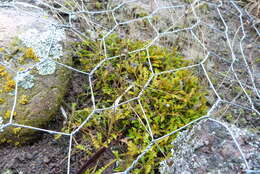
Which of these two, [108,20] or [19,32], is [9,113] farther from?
[108,20]

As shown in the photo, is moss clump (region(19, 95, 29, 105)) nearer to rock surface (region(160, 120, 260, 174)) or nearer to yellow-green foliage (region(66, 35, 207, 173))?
yellow-green foliage (region(66, 35, 207, 173))

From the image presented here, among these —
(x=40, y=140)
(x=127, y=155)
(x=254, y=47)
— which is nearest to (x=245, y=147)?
(x=127, y=155)

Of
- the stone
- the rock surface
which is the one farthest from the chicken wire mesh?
the rock surface

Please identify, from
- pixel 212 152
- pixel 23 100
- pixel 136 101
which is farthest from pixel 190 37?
pixel 23 100

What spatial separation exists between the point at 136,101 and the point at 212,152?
1.15 ft

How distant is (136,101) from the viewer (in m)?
1.00

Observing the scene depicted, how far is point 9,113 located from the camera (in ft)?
2.93

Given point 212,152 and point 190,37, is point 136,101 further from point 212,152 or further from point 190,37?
point 190,37

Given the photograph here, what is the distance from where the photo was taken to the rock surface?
0.73 m

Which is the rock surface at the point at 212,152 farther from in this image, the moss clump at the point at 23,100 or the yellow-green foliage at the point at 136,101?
the moss clump at the point at 23,100

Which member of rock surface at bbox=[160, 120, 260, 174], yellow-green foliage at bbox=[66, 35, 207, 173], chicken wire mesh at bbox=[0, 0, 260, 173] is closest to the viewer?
rock surface at bbox=[160, 120, 260, 174]

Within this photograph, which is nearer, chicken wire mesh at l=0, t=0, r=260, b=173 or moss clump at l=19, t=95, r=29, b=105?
moss clump at l=19, t=95, r=29, b=105

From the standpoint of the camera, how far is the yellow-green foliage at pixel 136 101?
902mm

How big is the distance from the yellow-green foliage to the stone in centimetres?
10
